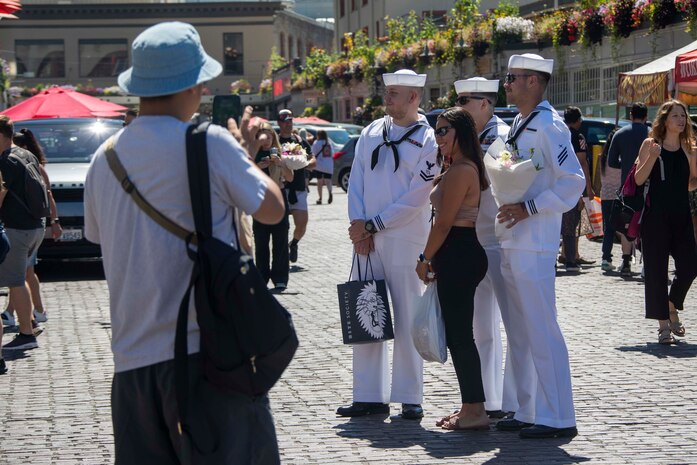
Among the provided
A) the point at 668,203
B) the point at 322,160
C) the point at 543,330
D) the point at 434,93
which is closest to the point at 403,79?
the point at 543,330

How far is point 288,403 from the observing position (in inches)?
298

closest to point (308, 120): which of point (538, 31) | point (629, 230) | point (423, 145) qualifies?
point (538, 31)

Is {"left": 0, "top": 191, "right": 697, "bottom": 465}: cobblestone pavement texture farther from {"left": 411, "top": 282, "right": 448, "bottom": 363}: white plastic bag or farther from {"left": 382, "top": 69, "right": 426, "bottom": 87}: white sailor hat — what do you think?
{"left": 382, "top": 69, "right": 426, "bottom": 87}: white sailor hat

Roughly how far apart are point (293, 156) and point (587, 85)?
15536 mm

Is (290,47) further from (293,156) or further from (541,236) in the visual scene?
(541,236)

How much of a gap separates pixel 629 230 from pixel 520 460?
4334 millimetres

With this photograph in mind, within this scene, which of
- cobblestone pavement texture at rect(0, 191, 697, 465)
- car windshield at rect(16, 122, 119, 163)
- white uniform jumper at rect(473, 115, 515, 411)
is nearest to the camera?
cobblestone pavement texture at rect(0, 191, 697, 465)

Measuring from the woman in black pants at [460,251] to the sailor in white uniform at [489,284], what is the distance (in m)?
0.26

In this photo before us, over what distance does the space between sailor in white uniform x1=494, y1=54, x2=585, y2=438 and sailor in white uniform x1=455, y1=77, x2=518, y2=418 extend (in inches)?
14.3

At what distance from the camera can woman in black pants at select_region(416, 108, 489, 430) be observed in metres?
6.67

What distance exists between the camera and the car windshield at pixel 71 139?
1591cm

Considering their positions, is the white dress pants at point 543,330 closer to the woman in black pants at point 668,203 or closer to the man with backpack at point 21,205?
the woman in black pants at point 668,203

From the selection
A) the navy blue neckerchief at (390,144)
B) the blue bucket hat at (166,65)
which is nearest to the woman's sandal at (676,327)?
the navy blue neckerchief at (390,144)

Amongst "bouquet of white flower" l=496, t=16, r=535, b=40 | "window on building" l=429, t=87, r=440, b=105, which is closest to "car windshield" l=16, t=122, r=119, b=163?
"bouquet of white flower" l=496, t=16, r=535, b=40
